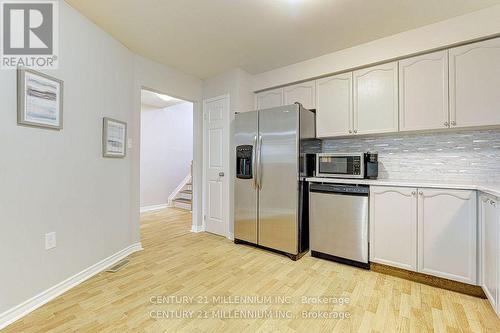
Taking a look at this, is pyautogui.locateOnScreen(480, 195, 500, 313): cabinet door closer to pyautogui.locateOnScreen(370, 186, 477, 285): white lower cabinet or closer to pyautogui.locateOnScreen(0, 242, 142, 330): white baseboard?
pyautogui.locateOnScreen(370, 186, 477, 285): white lower cabinet

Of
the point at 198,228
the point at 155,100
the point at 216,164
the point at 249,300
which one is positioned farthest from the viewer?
the point at 155,100

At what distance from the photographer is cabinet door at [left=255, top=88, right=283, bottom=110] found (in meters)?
3.31

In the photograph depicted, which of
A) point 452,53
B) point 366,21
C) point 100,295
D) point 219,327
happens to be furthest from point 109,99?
point 452,53

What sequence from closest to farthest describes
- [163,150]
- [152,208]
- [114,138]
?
[114,138] → [152,208] → [163,150]

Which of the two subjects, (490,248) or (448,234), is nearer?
(490,248)

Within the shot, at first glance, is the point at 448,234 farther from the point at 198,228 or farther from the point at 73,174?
the point at 73,174

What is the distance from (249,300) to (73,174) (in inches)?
74.1

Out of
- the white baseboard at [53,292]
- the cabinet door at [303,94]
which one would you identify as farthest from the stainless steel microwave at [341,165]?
the white baseboard at [53,292]

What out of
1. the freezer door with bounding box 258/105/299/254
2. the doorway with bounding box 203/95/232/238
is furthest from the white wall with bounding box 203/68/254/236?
the freezer door with bounding box 258/105/299/254

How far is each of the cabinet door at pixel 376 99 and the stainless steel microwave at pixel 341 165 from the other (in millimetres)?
357

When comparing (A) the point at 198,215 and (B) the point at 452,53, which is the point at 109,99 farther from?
(B) the point at 452,53

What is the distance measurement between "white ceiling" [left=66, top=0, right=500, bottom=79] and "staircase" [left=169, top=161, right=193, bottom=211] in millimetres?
3465

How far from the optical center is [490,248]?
1.68 metres

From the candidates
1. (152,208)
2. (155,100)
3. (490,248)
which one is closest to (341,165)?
(490,248)
